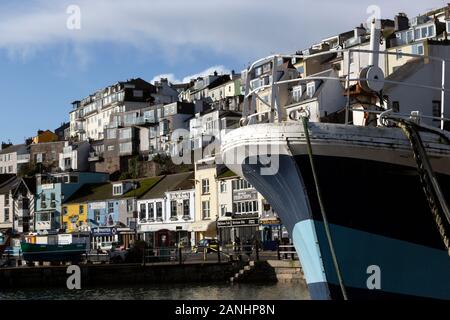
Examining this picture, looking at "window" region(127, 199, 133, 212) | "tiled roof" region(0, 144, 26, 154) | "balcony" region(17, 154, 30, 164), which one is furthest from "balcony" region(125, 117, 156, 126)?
"window" region(127, 199, 133, 212)

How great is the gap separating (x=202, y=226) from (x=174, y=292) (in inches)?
1021

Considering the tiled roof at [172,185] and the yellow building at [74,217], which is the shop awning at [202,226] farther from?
the yellow building at [74,217]

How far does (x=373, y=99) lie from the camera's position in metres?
14.6

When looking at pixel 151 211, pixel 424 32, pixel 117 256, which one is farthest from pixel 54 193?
pixel 424 32

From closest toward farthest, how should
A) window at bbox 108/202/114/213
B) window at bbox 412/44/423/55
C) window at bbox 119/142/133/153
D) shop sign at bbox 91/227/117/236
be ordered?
1. shop sign at bbox 91/227/117/236
2. window at bbox 412/44/423/55
3. window at bbox 108/202/114/213
4. window at bbox 119/142/133/153

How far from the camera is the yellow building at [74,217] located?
8212 cm

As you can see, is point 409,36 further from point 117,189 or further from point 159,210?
point 117,189

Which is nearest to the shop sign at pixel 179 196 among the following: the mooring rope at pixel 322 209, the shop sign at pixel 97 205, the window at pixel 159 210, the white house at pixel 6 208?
the window at pixel 159 210

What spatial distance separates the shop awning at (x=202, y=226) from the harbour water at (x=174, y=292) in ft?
67.8

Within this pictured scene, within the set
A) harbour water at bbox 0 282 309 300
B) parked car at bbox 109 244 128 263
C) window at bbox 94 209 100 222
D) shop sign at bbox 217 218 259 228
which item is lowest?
harbour water at bbox 0 282 309 300

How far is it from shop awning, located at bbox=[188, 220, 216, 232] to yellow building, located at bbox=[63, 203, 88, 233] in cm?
1914

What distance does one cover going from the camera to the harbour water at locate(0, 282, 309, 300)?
119 feet

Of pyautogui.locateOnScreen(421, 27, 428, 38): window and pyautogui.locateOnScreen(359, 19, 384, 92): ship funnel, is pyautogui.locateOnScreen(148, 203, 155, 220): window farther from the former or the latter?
pyautogui.locateOnScreen(359, 19, 384, 92): ship funnel

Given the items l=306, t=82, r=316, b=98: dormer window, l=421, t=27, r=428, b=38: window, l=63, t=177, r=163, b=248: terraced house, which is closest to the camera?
l=306, t=82, r=316, b=98: dormer window
